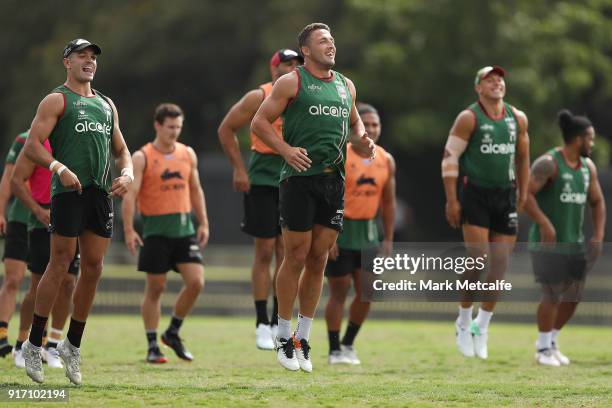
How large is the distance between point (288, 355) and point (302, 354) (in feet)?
0.45

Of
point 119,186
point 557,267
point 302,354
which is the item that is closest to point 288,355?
point 302,354

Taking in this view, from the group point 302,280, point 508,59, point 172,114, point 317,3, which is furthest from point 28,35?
point 302,280

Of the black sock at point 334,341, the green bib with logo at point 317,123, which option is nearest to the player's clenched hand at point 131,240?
the black sock at point 334,341

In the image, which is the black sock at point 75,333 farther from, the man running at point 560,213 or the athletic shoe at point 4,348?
the man running at point 560,213

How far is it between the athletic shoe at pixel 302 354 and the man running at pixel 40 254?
2.49 m

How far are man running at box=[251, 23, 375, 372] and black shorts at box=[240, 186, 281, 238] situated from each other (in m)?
2.46

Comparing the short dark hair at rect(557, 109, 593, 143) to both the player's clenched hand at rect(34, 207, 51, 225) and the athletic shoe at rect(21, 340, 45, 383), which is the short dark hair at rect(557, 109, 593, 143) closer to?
the player's clenched hand at rect(34, 207, 51, 225)

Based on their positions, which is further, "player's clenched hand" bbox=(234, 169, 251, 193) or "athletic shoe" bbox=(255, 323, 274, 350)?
"athletic shoe" bbox=(255, 323, 274, 350)

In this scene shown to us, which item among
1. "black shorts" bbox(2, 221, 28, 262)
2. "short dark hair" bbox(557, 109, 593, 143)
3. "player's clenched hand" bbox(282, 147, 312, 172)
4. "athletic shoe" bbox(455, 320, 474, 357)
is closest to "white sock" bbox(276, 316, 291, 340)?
"player's clenched hand" bbox(282, 147, 312, 172)

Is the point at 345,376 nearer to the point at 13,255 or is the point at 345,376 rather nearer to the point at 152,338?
the point at 152,338

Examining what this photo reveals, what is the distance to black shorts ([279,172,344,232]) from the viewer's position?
34.3 feet

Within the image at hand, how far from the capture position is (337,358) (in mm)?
13477

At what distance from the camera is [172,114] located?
44.3 ft

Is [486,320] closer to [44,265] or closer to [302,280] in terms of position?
[302,280]
